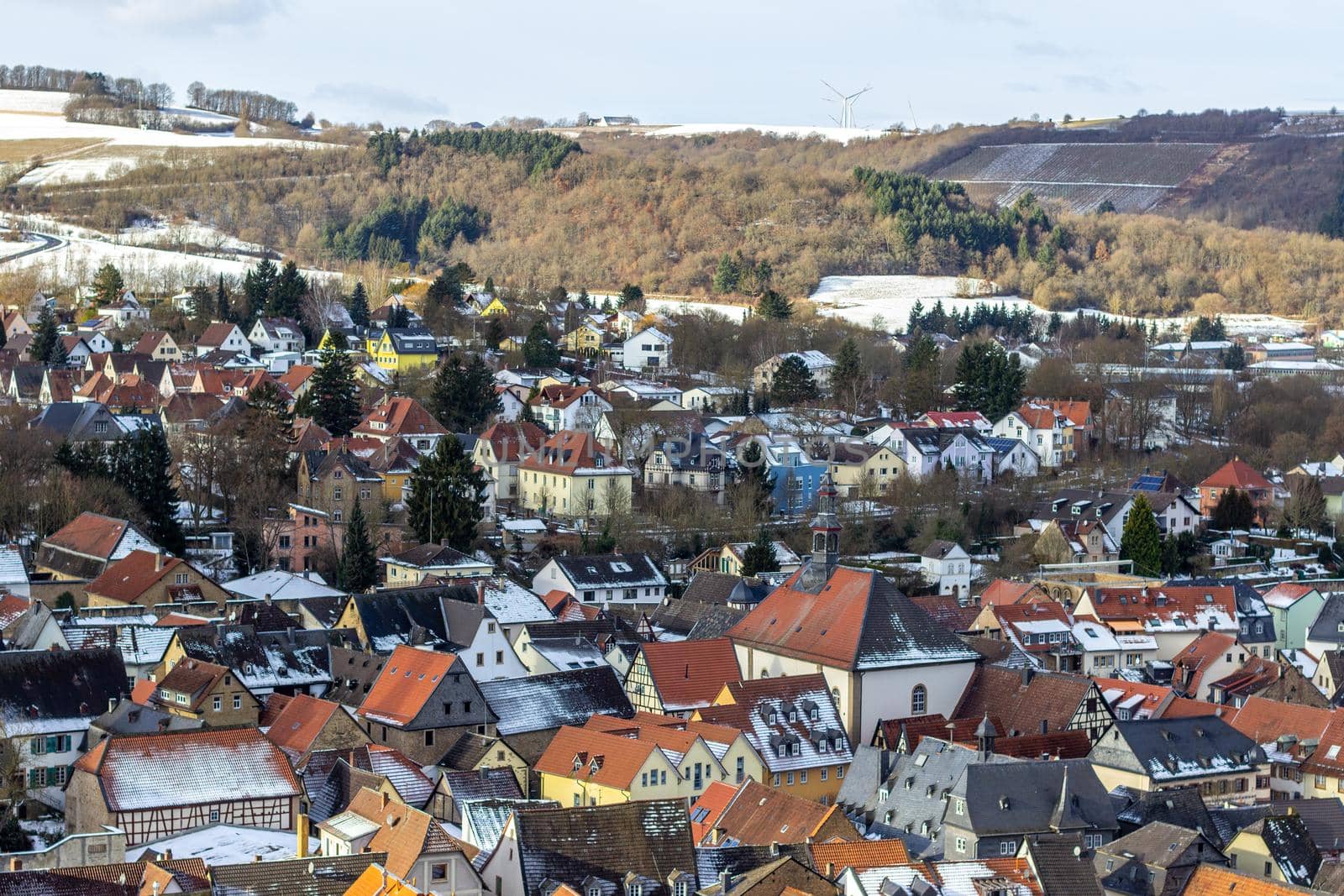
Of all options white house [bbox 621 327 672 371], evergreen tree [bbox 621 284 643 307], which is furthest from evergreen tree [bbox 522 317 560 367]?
evergreen tree [bbox 621 284 643 307]

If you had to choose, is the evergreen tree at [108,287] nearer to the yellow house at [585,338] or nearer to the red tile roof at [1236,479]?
the yellow house at [585,338]

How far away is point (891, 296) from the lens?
11606cm

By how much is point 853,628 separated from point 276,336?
46805mm

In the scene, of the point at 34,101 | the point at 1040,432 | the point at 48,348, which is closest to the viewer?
the point at 1040,432

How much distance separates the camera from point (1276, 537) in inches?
2613

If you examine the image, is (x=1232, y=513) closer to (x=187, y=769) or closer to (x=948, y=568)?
(x=948, y=568)

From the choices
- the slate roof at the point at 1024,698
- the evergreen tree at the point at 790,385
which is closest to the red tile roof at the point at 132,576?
the slate roof at the point at 1024,698

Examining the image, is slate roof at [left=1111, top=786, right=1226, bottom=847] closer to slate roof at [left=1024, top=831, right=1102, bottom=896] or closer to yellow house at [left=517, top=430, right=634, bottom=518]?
slate roof at [left=1024, top=831, right=1102, bottom=896]

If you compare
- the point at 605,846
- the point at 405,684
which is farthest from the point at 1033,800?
the point at 405,684

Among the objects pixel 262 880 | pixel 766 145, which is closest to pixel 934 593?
pixel 262 880

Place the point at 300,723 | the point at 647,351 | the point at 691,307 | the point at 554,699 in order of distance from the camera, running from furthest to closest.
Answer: the point at 691,307 → the point at 647,351 → the point at 554,699 → the point at 300,723

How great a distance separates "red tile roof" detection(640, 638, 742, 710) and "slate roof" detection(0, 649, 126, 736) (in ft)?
33.4

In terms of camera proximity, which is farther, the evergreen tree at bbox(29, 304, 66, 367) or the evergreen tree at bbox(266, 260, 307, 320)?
the evergreen tree at bbox(266, 260, 307, 320)

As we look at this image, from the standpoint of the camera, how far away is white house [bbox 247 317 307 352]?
3273 inches
